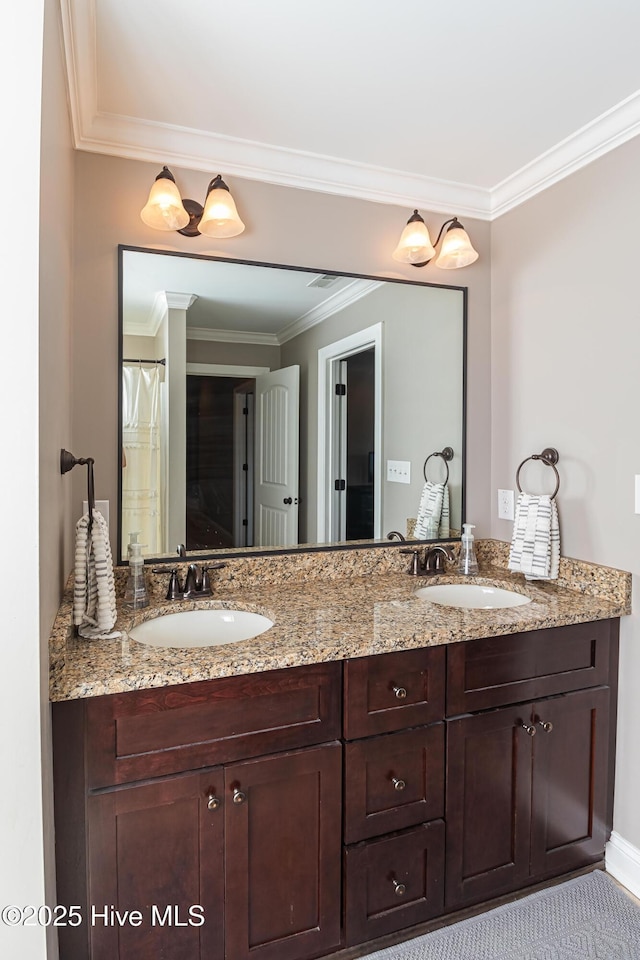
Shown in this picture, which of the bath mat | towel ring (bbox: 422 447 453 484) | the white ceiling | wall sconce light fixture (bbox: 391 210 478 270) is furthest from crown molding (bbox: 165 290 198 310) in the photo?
the bath mat

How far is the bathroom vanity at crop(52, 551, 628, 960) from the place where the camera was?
130cm

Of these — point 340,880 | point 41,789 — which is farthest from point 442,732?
point 41,789

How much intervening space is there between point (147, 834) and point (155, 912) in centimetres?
19

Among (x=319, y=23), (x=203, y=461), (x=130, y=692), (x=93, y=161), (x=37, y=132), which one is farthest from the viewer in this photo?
(x=203, y=461)

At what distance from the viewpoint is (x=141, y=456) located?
192 cm

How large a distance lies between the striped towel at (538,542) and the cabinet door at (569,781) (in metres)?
0.43

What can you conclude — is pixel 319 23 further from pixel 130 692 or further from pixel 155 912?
pixel 155 912

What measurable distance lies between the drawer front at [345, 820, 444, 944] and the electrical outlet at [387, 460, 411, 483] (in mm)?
1188

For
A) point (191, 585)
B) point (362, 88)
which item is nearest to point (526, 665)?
point (191, 585)

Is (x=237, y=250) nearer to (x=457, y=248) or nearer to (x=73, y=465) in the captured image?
(x=457, y=248)

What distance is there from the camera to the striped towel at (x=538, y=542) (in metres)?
2.04

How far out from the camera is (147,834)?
52.2 inches

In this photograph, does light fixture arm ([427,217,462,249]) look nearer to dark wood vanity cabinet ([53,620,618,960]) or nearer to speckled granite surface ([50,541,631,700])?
speckled granite surface ([50,541,631,700])

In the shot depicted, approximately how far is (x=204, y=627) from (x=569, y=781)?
1.25 meters
